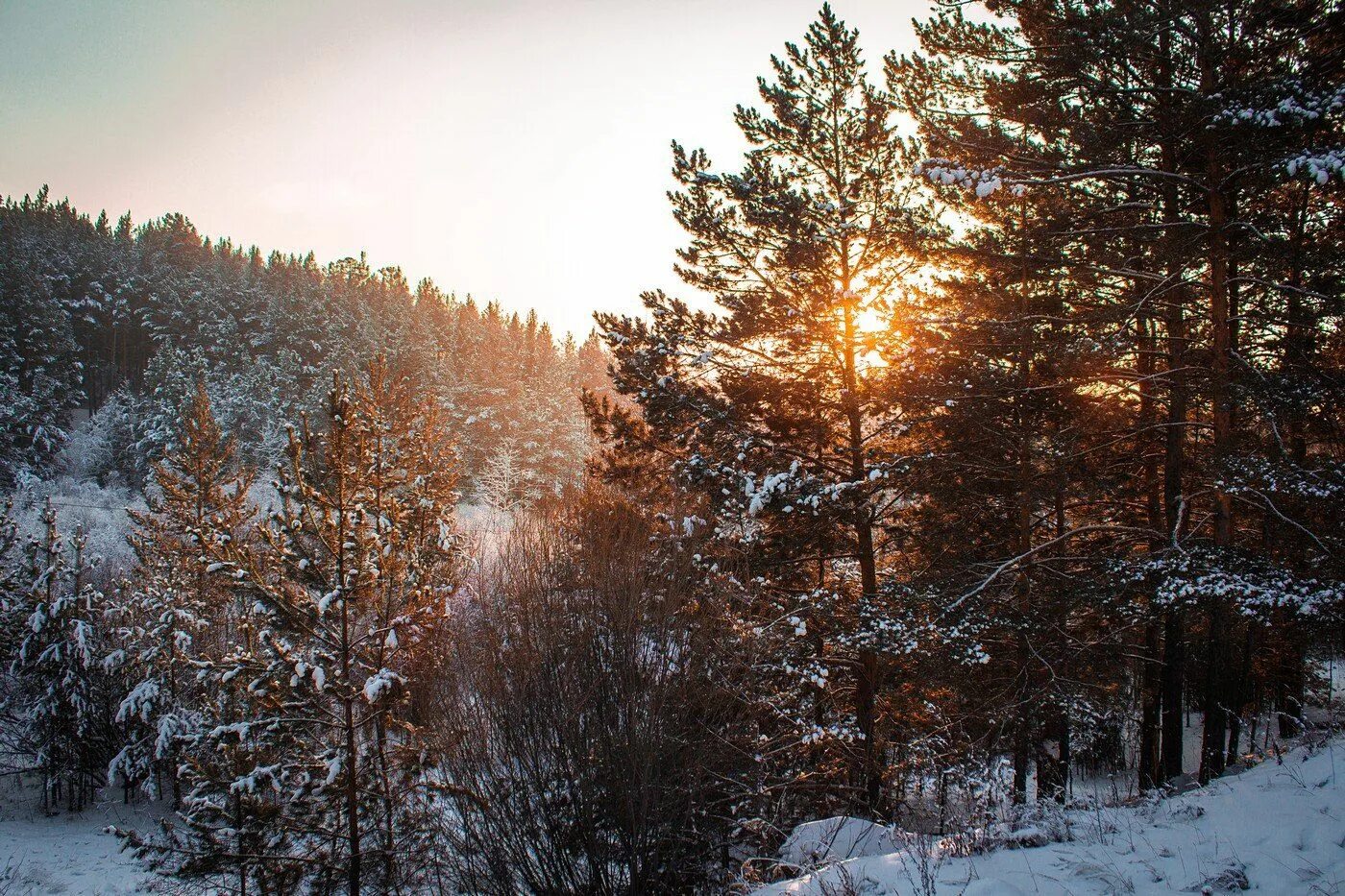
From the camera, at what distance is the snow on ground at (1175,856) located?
4.07 meters

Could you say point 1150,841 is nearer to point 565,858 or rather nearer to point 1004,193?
point 565,858

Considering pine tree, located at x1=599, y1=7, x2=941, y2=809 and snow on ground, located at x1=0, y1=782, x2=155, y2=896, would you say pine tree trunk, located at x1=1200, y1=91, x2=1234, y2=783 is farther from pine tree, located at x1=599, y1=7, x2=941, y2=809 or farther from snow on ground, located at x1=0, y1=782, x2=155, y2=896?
snow on ground, located at x1=0, y1=782, x2=155, y2=896

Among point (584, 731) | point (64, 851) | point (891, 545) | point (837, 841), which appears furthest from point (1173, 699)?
point (64, 851)

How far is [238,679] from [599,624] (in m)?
5.96

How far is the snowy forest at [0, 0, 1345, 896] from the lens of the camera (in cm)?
684

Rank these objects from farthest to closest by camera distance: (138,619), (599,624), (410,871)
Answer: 1. (138,619)
2. (410,871)
3. (599,624)

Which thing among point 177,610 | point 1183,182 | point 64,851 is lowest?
point 64,851

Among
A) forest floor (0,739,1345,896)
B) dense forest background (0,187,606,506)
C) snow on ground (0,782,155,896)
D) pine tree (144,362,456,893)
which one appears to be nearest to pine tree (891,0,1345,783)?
forest floor (0,739,1345,896)

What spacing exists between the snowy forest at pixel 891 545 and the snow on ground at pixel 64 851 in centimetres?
265

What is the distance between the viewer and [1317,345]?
26.5 ft

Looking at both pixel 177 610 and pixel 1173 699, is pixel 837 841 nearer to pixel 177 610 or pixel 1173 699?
pixel 1173 699

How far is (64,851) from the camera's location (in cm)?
1683

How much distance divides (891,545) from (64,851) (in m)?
22.9

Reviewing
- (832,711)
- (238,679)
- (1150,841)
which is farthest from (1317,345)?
(238,679)
